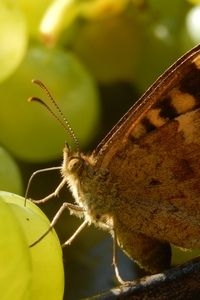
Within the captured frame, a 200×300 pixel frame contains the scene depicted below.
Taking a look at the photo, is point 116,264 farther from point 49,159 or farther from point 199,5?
point 199,5

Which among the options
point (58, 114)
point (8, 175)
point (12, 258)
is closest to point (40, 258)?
point (12, 258)

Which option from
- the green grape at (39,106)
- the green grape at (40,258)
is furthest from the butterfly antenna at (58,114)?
the green grape at (40,258)

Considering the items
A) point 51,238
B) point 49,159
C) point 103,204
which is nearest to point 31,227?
point 51,238

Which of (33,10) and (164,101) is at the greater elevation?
(33,10)

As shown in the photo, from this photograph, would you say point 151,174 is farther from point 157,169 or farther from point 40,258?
point 40,258

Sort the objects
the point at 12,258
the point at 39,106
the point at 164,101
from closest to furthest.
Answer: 1. the point at 12,258
2. the point at 164,101
3. the point at 39,106

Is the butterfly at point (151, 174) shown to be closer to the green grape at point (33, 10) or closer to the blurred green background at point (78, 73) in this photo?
the blurred green background at point (78, 73)

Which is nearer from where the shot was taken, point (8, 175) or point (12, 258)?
point (12, 258)
